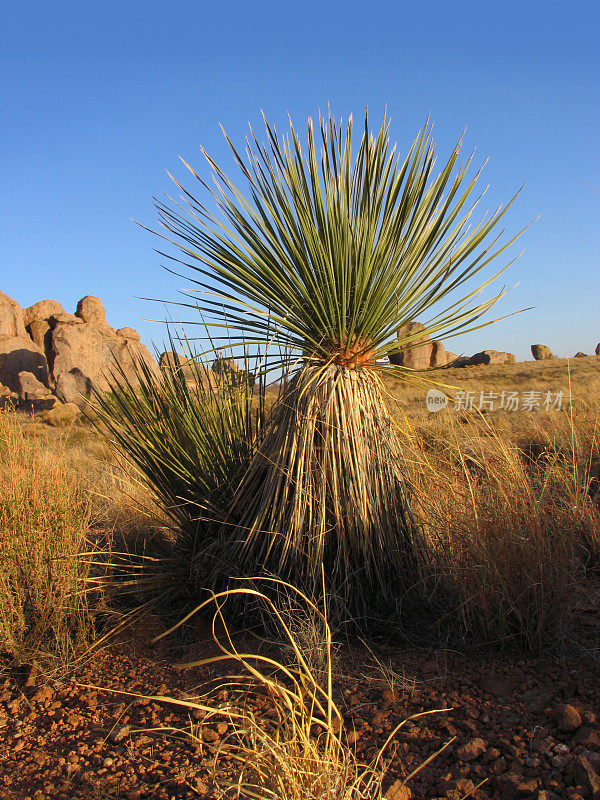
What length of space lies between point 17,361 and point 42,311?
6.80 meters

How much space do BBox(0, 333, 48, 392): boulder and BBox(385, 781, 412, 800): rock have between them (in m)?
35.7

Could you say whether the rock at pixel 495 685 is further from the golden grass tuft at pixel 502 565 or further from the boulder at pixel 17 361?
the boulder at pixel 17 361

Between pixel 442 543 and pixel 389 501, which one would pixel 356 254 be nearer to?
pixel 389 501

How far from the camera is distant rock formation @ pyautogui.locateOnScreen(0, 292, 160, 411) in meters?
27.6

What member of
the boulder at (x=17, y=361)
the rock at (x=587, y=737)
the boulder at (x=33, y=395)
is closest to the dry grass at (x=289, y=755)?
the rock at (x=587, y=737)

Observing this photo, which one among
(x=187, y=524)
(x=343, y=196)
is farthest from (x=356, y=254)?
(x=187, y=524)

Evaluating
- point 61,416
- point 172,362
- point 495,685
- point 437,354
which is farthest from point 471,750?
point 437,354

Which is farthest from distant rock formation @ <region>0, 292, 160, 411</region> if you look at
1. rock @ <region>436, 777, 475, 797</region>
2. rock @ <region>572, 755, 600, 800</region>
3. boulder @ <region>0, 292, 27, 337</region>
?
rock @ <region>572, 755, 600, 800</region>

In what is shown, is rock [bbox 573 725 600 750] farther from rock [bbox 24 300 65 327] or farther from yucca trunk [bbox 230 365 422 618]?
rock [bbox 24 300 65 327]

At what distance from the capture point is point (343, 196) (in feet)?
10.0

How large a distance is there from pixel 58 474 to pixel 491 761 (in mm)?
2785

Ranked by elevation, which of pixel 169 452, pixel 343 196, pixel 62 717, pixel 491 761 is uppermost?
pixel 343 196

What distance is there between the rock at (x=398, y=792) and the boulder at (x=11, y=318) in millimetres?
39657

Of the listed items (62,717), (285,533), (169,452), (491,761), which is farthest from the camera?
(169,452)
